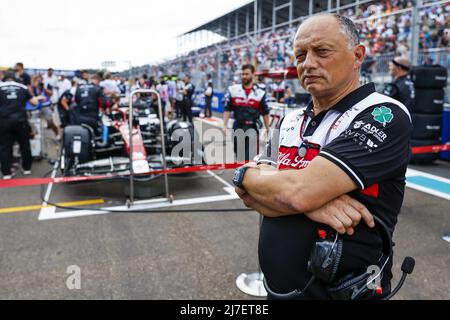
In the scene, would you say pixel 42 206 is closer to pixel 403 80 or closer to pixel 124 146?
pixel 124 146

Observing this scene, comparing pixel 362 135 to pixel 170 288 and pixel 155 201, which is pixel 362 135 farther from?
pixel 155 201

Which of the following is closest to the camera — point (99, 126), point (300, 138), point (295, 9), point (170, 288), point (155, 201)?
point (300, 138)

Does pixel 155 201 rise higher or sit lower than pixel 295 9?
lower

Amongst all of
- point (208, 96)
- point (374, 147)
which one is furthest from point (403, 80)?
point (208, 96)

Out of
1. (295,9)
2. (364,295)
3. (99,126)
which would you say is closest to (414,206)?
(364,295)

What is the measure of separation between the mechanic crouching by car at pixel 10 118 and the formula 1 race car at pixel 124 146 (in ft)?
3.64

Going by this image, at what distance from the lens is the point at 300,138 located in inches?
61.6

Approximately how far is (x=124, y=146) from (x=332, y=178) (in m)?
5.24

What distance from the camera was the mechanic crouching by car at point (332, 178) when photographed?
130 cm

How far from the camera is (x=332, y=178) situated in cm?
129

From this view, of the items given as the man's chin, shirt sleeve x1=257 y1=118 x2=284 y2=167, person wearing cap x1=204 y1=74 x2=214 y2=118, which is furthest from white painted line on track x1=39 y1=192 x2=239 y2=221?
person wearing cap x1=204 y1=74 x2=214 y2=118

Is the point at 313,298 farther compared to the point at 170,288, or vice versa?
the point at 170,288
